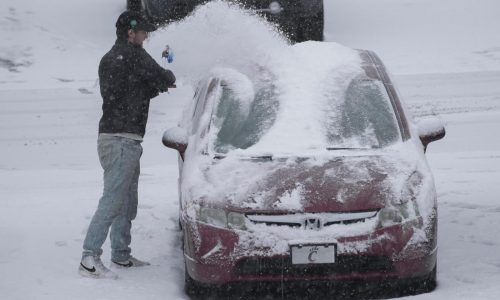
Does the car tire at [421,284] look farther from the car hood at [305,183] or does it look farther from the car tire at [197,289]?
the car tire at [197,289]

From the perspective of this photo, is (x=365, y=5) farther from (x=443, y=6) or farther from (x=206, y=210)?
(x=206, y=210)

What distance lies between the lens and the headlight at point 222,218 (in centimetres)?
488

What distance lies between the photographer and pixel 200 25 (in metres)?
11.1

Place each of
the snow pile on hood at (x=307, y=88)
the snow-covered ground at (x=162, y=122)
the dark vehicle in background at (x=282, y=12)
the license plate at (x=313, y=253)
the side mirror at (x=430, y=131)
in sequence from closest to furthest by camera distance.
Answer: the license plate at (x=313, y=253) → the snow pile on hood at (x=307, y=88) → the side mirror at (x=430, y=131) → the snow-covered ground at (x=162, y=122) → the dark vehicle in background at (x=282, y=12)

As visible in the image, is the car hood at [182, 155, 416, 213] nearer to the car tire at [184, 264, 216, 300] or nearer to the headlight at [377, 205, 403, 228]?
the headlight at [377, 205, 403, 228]

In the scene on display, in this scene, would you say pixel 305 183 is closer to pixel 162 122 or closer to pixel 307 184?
pixel 307 184

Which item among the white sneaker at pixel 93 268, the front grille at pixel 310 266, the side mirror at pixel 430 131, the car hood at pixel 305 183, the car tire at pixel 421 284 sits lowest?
the white sneaker at pixel 93 268

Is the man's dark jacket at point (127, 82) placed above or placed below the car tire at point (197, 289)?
above

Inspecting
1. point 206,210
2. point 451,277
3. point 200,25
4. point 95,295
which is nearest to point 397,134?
point 451,277

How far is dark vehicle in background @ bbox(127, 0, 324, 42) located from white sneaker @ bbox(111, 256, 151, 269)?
6.95 metres

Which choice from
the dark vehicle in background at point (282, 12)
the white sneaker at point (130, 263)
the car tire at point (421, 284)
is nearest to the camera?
the car tire at point (421, 284)

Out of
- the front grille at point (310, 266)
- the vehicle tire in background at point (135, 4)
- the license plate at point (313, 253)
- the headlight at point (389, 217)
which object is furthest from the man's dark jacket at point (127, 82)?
the vehicle tire in background at point (135, 4)

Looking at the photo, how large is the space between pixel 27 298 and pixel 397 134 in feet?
8.41

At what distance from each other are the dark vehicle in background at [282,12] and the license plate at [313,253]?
26.5 ft
